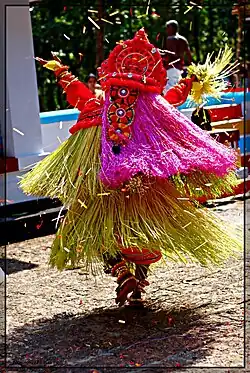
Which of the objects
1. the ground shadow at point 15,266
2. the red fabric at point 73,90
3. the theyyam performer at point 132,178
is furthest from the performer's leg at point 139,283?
the ground shadow at point 15,266

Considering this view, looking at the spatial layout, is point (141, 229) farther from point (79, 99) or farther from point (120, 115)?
point (79, 99)

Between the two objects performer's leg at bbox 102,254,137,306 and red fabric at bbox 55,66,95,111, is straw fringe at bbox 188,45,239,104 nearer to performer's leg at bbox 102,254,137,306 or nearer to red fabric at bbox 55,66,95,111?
red fabric at bbox 55,66,95,111

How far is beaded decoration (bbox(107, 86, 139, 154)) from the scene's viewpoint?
14.0ft

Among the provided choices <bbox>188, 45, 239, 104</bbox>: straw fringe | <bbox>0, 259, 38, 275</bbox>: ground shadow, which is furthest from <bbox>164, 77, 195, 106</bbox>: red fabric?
<bbox>0, 259, 38, 275</bbox>: ground shadow

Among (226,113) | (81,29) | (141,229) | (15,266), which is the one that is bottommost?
(15,266)

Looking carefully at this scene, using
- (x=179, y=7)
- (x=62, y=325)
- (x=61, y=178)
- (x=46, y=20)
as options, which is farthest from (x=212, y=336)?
(x=46, y=20)

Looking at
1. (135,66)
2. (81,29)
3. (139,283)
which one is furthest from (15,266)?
(81,29)

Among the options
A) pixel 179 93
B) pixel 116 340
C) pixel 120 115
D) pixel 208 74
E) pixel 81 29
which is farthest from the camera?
pixel 81 29

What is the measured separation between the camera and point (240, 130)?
9.21m

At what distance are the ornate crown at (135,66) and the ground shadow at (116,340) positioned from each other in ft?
4.28

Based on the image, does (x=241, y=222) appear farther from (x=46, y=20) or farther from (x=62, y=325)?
(x=46, y=20)

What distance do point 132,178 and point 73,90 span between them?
2.37ft

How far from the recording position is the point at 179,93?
15.4ft

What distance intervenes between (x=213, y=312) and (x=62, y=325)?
88 cm
